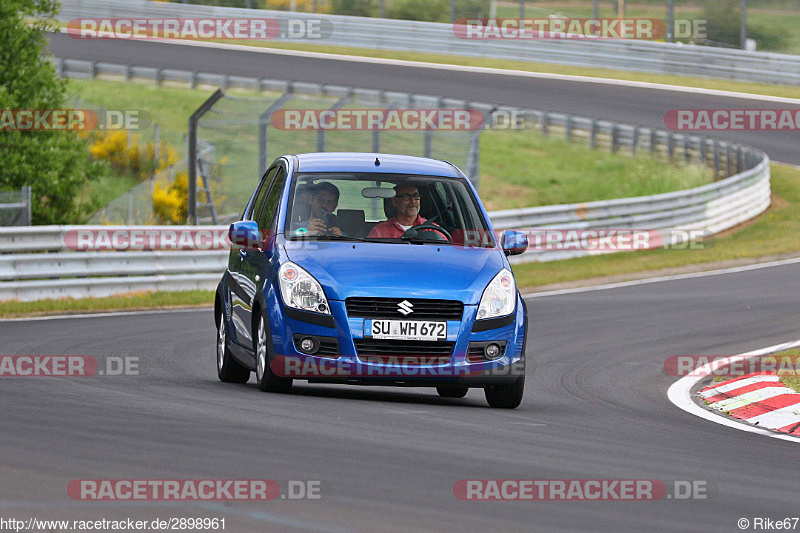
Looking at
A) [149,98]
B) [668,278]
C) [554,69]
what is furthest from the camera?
[554,69]

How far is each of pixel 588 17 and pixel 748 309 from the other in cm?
2944

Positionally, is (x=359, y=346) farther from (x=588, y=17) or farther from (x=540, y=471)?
(x=588, y=17)

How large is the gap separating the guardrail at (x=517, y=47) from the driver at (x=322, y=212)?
34680 millimetres

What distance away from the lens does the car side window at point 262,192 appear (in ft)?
36.0

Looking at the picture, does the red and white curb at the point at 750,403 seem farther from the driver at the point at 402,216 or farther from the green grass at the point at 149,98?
the green grass at the point at 149,98

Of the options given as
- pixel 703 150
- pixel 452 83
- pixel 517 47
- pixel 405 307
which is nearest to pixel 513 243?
pixel 405 307

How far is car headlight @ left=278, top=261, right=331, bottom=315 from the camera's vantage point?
29.9 feet

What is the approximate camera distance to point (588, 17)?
4628cm

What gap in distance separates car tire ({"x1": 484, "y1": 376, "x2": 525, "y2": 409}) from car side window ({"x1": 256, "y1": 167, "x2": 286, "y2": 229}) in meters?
2.10

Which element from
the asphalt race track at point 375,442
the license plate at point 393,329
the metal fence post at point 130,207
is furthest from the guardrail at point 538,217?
the license plate at point 393,329

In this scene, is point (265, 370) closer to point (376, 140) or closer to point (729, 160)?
point (376, 140)

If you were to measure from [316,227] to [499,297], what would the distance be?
1464 millimetres

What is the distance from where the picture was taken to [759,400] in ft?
34.0

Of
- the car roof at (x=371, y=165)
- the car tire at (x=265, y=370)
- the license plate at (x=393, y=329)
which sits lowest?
the car tire at (x=265, y=370)
